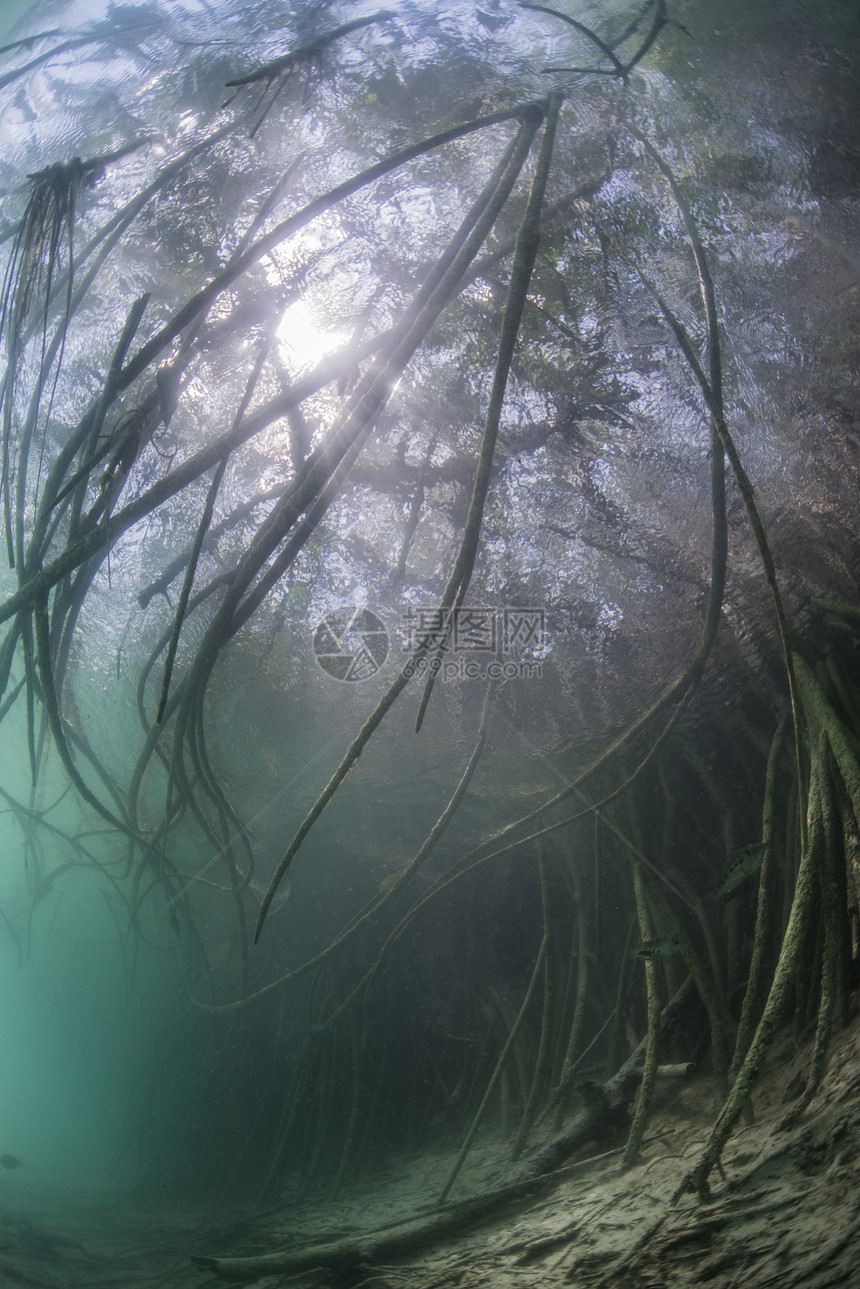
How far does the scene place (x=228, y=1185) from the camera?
5.88 m

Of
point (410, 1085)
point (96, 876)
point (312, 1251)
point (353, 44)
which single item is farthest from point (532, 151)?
point (96, 876)

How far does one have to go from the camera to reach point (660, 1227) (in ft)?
3.27

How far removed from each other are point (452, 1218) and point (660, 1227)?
740 mm

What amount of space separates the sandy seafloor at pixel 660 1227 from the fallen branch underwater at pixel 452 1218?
0.03 m

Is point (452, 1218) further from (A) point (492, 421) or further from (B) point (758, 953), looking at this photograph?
(A) point (492, 421)

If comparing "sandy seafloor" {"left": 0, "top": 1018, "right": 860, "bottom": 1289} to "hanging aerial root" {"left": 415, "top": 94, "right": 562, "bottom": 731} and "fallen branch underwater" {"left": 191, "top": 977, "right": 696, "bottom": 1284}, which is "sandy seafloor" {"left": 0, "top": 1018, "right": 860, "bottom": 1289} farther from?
"hanging aerial root" {"left": 415, "top": 94, "right": 562, "bottom": 731}

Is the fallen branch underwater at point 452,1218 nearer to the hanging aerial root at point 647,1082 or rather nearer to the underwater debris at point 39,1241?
the hanging aerial root at point 647,1082

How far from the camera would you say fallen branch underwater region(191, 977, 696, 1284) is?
1.40 m

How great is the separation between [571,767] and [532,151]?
8.73 feet

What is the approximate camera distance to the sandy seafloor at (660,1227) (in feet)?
2.52


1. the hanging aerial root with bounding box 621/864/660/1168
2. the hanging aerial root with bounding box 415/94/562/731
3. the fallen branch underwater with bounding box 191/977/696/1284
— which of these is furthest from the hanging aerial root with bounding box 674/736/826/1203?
the hanging aerial root with bounding box 415/94/562/731

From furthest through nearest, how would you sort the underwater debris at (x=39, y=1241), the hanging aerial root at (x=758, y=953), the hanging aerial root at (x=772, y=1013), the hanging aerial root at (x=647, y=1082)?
1. the underwater debris at (x=39, y=1241)
2. the hanging aerial root at (x=647, y=1082)
3. the hanging aerial root at (x=758, y=953)
4. the hanging aerial root at (x=772, y=1013)

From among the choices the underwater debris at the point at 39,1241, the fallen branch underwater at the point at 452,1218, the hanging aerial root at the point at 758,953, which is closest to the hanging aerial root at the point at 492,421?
the hanging aerial root at the point at 758,953

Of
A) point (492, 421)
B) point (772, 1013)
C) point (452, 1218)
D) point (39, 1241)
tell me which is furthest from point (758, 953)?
point (39, 1241)
